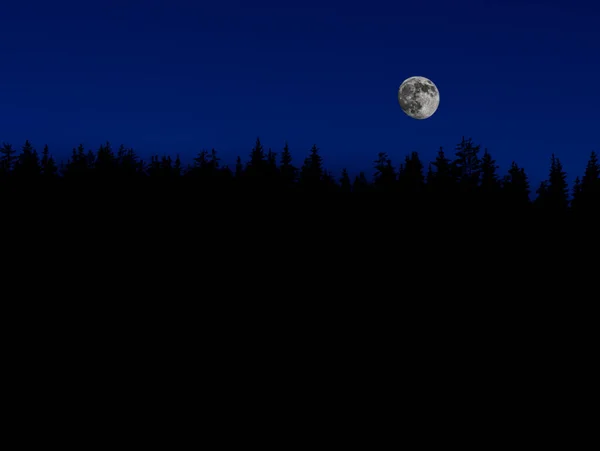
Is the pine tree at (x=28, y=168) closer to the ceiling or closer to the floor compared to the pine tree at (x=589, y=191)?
closer to the ceiling

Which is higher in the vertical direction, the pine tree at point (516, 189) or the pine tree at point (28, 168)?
the pine tree at point (28, 168)

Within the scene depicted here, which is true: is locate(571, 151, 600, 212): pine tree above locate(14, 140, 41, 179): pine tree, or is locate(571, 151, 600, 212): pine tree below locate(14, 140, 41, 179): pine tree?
below

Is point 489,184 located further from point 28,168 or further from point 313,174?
point 28,168

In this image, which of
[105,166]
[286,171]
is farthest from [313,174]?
[105,166]

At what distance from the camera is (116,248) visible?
7144cm

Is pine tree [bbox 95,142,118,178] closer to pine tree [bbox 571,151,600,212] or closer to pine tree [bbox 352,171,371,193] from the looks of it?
pine tree [bbox 352,171,371,193]

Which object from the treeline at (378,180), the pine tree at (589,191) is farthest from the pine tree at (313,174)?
the pine tree at (589,191)

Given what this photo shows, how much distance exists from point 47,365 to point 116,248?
1375 inches

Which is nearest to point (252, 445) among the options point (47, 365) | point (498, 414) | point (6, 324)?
point (498, 414)

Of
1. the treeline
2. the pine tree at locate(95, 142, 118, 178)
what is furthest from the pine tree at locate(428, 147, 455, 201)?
the pine tree at locate(95, 142, 118, 178)

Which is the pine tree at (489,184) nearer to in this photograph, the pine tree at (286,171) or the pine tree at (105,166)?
the pine tree at (286,171)

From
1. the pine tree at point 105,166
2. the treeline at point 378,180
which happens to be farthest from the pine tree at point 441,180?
the pine tree at point 105,166

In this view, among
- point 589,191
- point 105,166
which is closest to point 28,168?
point 105,166

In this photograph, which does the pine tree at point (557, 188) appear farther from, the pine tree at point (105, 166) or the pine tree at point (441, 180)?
the pine tree at point (105, 166)
